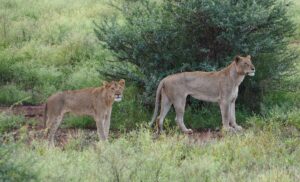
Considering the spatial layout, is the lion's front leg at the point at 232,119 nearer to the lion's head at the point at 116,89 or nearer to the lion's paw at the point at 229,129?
the lion's paw at the point at 229,129

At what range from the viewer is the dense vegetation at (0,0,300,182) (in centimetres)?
850

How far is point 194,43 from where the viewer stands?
44.6 feet

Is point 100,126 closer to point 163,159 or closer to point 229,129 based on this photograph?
point 229,129

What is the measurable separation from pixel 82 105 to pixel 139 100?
1.91 meters

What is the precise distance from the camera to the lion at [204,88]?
12.4 meters

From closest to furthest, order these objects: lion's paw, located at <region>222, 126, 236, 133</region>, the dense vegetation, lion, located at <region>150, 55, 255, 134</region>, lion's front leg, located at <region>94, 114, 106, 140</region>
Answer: the dense vegetation, lion's front leg, located at <region>94, 114, 106, 140</region>, lion's paw, located at <region>222, 126, 236, 133</region>, lion, located at <region>150, 55, 255, 134</region>

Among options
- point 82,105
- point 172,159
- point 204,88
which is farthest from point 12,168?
point 204,88

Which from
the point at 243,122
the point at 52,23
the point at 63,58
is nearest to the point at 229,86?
the point at 243,122

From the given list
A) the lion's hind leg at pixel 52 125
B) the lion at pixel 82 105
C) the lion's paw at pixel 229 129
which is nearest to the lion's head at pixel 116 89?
the lion at pixel 82 105

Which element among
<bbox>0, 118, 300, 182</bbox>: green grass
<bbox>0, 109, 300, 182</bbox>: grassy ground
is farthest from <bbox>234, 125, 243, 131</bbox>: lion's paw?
<bbox>0, 118, 300, 182</bbox>: green grass

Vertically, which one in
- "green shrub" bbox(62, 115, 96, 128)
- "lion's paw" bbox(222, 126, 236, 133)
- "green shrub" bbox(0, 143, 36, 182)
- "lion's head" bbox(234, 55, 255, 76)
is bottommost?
"green shrub" bbox(62, 115, 96, 128)

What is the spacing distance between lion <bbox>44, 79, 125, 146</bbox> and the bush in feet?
5.51

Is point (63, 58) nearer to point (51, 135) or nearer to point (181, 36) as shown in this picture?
point (181, 36)

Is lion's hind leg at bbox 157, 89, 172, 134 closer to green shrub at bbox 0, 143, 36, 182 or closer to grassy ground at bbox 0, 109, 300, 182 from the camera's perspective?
grassy ground at bbox 0, 109, 300, 182
